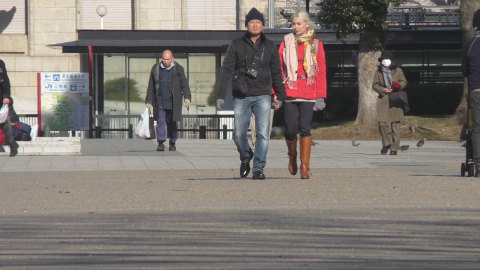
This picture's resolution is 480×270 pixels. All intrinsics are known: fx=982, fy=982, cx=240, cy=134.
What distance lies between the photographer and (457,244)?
586 cm

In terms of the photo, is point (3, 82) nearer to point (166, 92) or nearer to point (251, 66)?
point (166, 92)

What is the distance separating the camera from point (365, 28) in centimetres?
2483

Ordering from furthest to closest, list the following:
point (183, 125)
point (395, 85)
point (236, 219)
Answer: point (183, 125), point (395, 85), point (236, 219)

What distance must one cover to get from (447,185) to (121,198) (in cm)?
319

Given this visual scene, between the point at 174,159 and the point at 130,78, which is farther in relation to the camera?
the point at 130,78

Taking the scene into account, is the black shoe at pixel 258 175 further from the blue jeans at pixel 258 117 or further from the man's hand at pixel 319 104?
the man's hand at pixel 319 104

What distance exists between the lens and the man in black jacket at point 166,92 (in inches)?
626

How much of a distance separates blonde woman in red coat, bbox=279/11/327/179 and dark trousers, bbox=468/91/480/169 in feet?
5.21

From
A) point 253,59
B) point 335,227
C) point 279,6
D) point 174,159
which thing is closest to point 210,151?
point 174,159

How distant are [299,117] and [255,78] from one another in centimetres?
69

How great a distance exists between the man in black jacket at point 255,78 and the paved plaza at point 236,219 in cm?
58

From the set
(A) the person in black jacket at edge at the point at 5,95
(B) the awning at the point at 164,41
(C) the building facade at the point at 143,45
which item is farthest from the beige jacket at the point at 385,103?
(C) the building facade at the point at 143,45

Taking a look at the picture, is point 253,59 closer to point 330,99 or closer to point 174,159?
point 174,159

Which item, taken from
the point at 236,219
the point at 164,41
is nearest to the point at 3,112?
the point at 236,219
